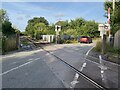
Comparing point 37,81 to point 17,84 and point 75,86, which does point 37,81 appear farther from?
point 75,86

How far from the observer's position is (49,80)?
10.6 metres

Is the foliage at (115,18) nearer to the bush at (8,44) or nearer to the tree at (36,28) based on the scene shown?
the bush at (8,44)

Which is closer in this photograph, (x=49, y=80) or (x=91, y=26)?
(x=49, y=80)

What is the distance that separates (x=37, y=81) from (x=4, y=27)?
37.8 m

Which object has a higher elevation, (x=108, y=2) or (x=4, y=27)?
(x=108, y=2)

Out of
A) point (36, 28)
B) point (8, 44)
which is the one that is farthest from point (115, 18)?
point (36, 28)

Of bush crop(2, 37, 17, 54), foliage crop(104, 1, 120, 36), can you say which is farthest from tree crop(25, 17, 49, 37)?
bush crop(2, 37, 17, 54)

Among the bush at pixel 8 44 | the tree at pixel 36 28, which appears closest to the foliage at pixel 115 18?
the bush at pixel 8 44

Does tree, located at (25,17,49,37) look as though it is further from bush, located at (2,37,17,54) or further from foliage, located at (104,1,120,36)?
bush, located at (2,37,17,54)

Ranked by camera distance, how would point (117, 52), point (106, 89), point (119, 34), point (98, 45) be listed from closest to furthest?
point (106, 89), point (117, 52), point (119, 34), point (98, 45)

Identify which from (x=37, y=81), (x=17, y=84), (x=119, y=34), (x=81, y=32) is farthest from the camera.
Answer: (x=81, y=32)

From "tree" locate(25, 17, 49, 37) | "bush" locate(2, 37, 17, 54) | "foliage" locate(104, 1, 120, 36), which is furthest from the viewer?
"tree" locate(25, 17, 49, 37)

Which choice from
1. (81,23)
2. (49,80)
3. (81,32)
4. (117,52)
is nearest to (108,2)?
(117,52)

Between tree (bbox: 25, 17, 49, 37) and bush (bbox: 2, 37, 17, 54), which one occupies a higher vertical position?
tree (bbox: 25, 17, 49, 37)
